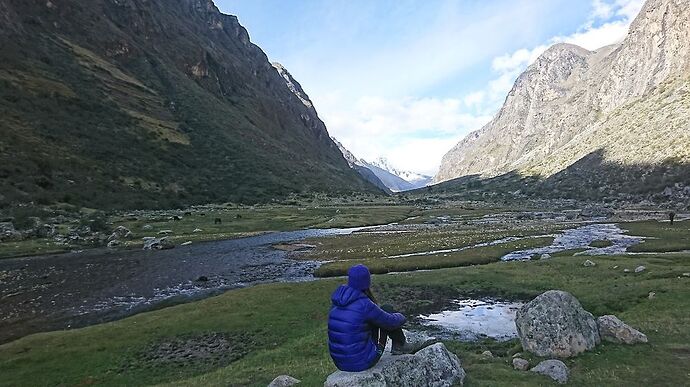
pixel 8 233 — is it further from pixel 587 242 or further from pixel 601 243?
pixel 601 243

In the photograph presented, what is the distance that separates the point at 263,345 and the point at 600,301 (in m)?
24.5

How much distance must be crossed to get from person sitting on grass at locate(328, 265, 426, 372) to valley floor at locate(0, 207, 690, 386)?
5573 mm

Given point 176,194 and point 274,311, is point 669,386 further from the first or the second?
point 176,194

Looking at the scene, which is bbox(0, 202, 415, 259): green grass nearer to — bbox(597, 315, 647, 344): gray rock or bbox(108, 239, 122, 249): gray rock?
bbox(108, 239, 122, 249): gray rock

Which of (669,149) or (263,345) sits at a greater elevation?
(669,149)

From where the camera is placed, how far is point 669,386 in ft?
51.8

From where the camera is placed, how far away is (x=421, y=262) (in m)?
59.4

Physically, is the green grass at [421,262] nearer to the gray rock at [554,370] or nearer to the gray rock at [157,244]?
the gray rock at [157,244]

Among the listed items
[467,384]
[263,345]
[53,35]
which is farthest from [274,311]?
[53,35]

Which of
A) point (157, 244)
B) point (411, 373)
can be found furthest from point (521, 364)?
point (157, 244)

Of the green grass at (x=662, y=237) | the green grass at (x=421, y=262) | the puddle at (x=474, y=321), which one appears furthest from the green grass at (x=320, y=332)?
the green grass at (x=662, y=237)

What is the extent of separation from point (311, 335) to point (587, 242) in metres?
59.2

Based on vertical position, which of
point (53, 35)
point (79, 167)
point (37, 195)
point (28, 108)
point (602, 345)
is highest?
point (53, 35)

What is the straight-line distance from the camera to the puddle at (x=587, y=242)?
61219 millimetres
